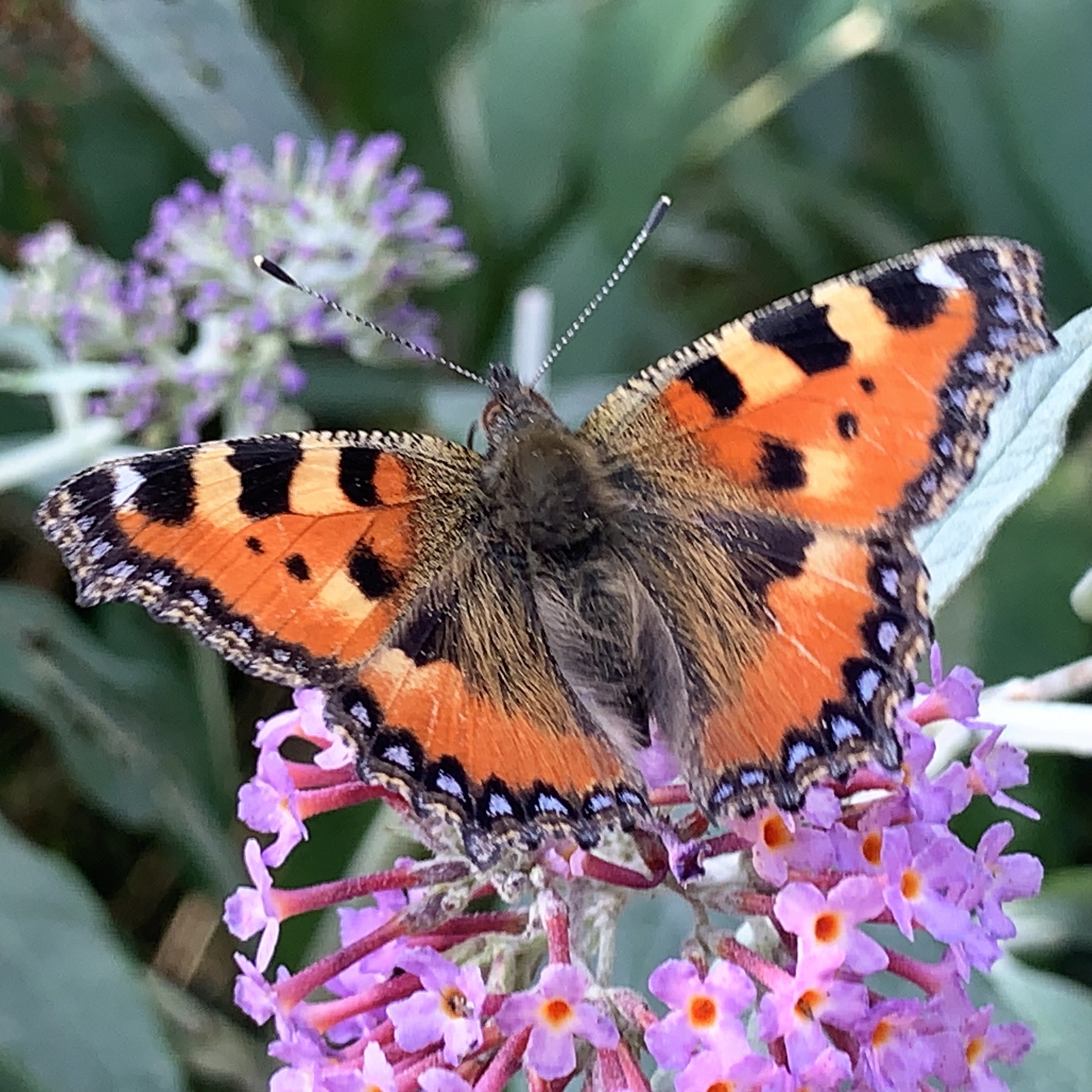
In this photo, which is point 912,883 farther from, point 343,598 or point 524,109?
point 524,109

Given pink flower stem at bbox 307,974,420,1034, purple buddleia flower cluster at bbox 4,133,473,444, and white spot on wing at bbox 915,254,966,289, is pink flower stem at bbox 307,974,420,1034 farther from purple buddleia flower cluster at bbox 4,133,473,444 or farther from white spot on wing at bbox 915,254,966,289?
purple buddleia flower cluster at bbox 4,133,473,444

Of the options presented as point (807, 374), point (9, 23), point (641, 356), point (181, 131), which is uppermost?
point (9, 23)

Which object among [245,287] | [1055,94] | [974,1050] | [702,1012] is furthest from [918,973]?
[1055,94]

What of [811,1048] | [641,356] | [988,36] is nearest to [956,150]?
[988,36]

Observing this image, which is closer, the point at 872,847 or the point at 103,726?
the point at 872,847

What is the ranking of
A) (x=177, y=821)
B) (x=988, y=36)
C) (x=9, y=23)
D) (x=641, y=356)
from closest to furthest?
Answer: (x=177, y=821) → (x=9, y=23) → (x=988, y=36) → (x=641, y=356)

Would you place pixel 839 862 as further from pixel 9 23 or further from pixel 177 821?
pixel 9 23

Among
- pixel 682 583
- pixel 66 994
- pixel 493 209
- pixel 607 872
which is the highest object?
pixel 493 209
